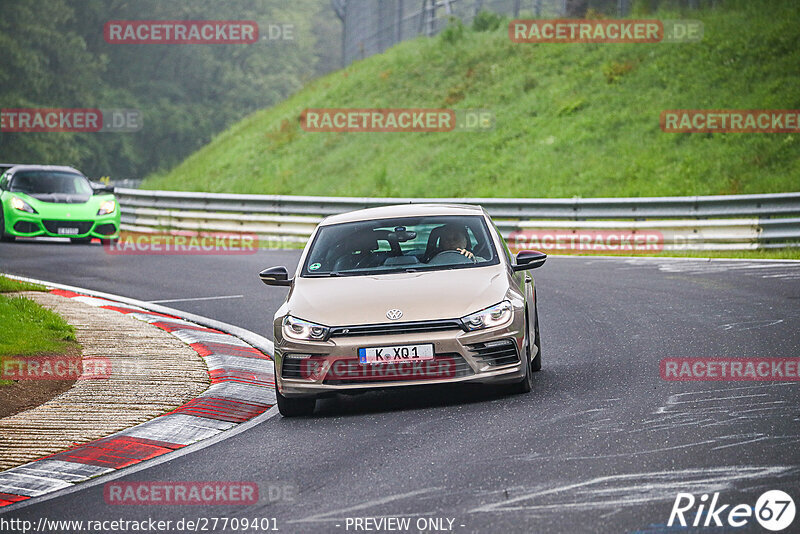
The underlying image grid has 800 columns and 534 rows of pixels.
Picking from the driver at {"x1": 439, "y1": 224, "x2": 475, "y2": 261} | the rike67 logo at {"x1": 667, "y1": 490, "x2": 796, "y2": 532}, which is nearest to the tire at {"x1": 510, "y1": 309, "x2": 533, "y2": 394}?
the driver at {"x1": 439, "y1": 224, "x2": 475, "y2": 261}

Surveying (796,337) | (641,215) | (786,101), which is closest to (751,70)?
(786,101)

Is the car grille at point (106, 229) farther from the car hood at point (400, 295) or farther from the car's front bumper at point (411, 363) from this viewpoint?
the car's front bumper at point (411, 363)

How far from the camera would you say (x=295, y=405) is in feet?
28.1

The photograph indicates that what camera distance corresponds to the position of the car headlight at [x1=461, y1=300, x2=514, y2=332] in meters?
8.29

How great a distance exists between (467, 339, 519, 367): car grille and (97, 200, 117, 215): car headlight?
17.4 m

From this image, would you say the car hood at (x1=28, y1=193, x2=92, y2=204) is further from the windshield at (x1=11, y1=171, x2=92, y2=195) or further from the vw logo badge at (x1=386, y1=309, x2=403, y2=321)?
the vw logo badge at (x1=386, y1=309, x2=403, y2=321)

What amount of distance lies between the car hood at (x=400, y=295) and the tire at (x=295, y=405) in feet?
1.97

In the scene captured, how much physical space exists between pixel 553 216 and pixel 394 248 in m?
13.8

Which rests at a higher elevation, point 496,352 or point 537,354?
point 496,352

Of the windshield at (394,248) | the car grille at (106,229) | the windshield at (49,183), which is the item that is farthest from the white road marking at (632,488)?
the windshield at (49,183)

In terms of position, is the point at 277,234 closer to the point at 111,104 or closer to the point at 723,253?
the point at 723,253

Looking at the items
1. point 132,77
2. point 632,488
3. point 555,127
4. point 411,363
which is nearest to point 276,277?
point 411,363

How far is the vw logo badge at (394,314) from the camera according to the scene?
27.1 feet

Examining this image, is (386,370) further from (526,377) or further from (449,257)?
(449,257)
